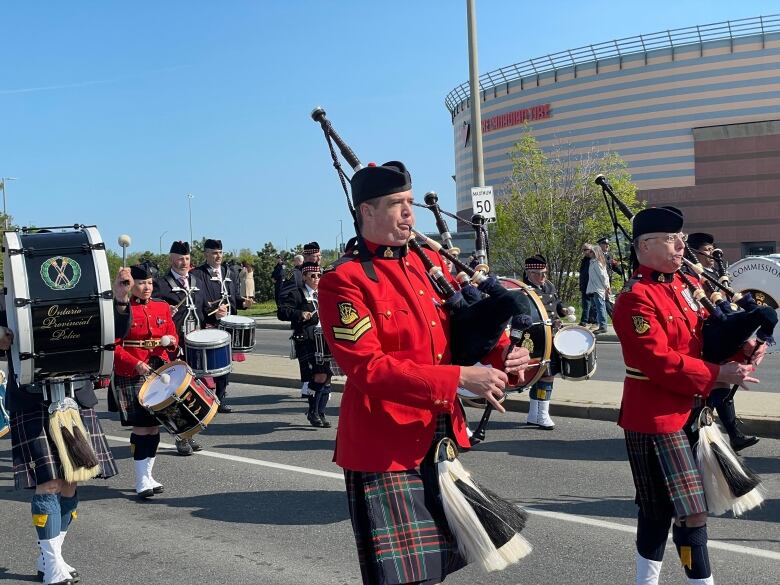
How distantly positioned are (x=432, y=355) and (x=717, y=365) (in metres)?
1.56

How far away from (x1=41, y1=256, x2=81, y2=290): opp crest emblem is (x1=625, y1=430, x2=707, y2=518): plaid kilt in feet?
9.99

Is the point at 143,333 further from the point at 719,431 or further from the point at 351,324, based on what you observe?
the point at 719,431

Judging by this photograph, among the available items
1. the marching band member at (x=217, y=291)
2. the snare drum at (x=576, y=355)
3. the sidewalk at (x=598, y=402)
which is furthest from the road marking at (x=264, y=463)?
the sidewalk at (x=598, y=402)

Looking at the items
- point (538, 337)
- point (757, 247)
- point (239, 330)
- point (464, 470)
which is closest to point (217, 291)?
point (239, 330)

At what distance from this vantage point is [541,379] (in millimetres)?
9219

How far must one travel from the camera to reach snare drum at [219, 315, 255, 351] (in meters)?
10.5

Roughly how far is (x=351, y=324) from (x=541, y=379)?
6199 millimetres

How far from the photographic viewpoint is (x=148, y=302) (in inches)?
304

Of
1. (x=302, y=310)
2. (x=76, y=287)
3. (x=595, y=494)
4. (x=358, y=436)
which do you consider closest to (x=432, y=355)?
(x=358, y=436)

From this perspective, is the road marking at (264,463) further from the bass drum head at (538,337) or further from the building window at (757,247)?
the building window at (757,247)

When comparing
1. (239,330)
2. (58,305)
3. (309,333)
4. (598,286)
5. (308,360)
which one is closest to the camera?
(58,305)

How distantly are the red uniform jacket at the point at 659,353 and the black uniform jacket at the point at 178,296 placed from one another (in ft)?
21.1

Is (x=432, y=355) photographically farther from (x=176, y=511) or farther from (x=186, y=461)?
(x=186, y=461)

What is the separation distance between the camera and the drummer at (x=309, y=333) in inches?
394
